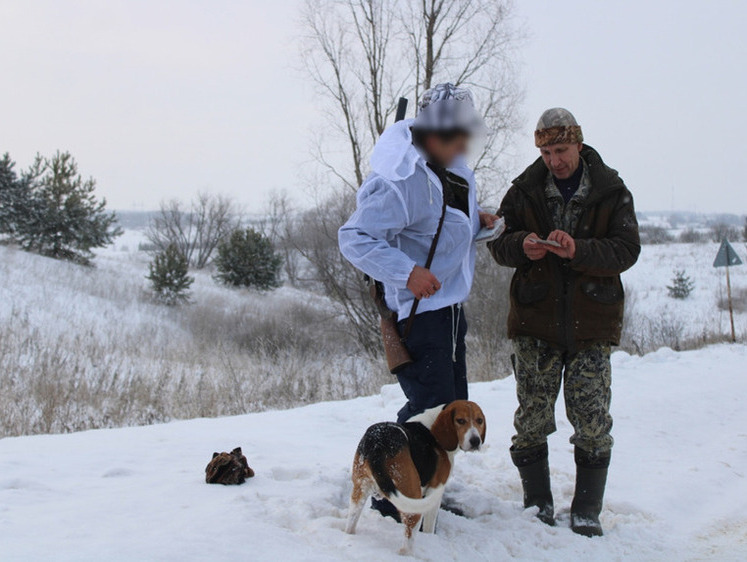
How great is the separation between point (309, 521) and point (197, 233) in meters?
49.8

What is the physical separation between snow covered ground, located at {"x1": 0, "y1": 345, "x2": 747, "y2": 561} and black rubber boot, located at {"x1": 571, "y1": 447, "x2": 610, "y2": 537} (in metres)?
0.09

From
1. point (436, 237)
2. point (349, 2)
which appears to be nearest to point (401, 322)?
point (436, 237)

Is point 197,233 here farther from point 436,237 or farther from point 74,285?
point 436,237

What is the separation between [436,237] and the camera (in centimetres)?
258

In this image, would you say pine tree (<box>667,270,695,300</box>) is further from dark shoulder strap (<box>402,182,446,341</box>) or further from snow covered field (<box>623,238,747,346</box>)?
dark shoulder strap (<box>402,182,446,341</box>)

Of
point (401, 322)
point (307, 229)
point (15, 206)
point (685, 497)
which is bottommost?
point (685, 497)

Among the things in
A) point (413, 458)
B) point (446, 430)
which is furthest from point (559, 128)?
point (413, 458)

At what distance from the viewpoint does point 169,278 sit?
2398cm

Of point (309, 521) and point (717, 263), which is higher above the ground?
point (717, 263)

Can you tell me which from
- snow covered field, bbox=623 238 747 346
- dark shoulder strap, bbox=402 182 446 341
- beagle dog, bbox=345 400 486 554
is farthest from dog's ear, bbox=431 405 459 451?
snow covered field, bbox=623 238 747 346

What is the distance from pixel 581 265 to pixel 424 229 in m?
0.86

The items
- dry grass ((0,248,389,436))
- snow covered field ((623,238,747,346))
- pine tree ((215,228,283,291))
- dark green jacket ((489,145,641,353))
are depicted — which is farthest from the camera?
pine tree ((215,228,283,291))

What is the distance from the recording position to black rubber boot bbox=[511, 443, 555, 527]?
3.20m

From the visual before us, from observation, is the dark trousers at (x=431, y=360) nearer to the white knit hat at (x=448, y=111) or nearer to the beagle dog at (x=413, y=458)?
the beagle dog at (x=413, y=458)
